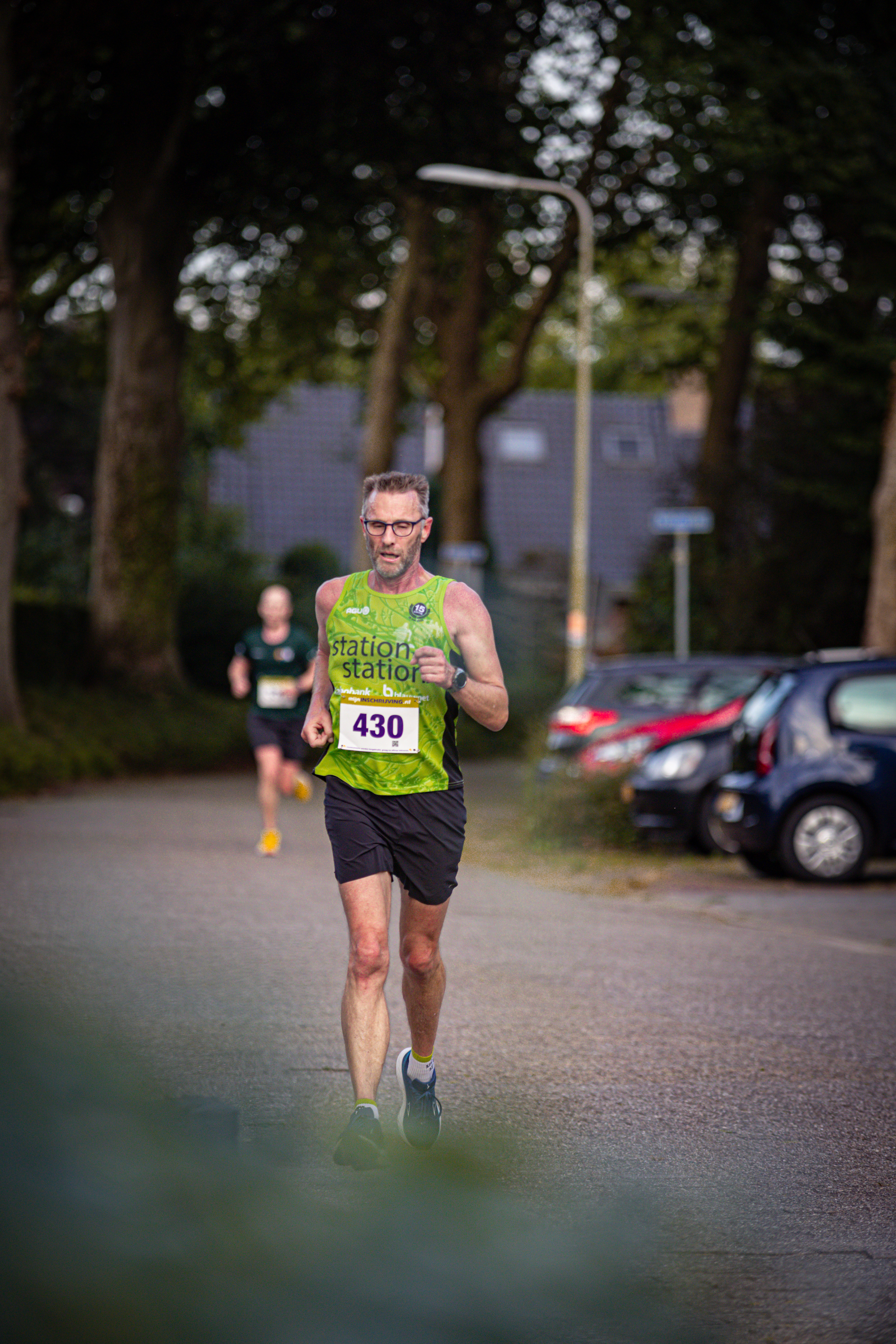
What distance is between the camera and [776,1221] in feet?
16.3

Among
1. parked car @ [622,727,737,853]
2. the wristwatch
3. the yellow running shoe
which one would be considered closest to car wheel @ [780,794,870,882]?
parked car @ [622,727,737,853]

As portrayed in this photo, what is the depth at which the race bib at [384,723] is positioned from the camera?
18.4ft

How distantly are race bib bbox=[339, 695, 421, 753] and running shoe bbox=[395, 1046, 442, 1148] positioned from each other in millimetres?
911

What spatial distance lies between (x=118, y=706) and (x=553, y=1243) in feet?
75.5

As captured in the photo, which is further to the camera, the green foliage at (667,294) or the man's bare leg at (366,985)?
the green foliage at (667,294)

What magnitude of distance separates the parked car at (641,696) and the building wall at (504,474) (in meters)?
36.5

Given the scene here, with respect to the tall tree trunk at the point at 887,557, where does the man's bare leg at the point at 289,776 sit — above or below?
below

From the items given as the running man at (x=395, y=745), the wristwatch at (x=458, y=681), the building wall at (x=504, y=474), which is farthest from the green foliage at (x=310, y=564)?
the wristwatch at (x=458, y=681)

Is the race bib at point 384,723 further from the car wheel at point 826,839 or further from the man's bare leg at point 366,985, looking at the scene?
the car wheel at point 826,839

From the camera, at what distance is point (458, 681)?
215 inches

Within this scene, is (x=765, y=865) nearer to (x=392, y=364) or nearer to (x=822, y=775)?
(x=822, y=775)

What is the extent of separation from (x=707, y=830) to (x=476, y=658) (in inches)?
407

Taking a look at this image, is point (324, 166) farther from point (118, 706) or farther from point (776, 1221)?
point (776, 1221)

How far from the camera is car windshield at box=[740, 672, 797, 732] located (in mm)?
13898
